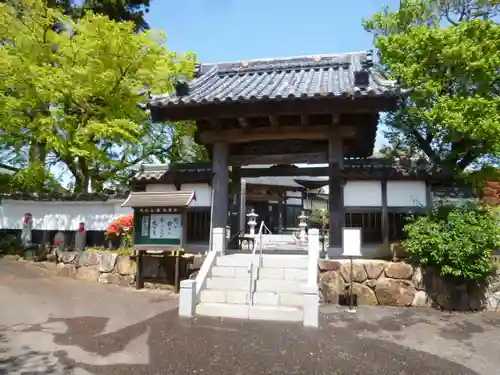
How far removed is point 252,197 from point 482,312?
19.5 meters

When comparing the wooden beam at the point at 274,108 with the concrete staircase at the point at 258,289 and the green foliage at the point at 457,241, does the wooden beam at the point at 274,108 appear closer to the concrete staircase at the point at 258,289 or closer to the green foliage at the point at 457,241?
the green foliage at the point at 457,241

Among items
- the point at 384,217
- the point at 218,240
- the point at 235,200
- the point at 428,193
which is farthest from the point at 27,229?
the point at 428,193

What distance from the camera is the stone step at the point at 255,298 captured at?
852 cm

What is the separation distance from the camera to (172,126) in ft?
60.8

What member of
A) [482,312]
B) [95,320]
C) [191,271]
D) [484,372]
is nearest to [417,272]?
[482,312]

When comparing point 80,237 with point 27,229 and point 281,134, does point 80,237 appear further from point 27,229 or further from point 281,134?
point 281,134

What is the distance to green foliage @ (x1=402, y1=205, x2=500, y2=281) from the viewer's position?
8977 millimetres

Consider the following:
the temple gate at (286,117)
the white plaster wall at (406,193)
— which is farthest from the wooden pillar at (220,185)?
the white plaster wall at (406,193)

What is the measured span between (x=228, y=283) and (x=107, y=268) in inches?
204

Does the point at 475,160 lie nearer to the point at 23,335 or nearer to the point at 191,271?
the point at 191,271

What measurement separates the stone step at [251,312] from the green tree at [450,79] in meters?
6.39

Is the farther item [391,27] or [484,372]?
[391,27]

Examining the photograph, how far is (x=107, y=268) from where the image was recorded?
12406mm

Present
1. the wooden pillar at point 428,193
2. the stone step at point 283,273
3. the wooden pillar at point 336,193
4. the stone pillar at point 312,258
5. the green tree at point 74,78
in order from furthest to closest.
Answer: the green tree at point 74,78 < the wooden pillar at point 428,193 < the wooden pillar at point 336,193 < the stone step at point 283,273 < the stone pillar at point 312,258
